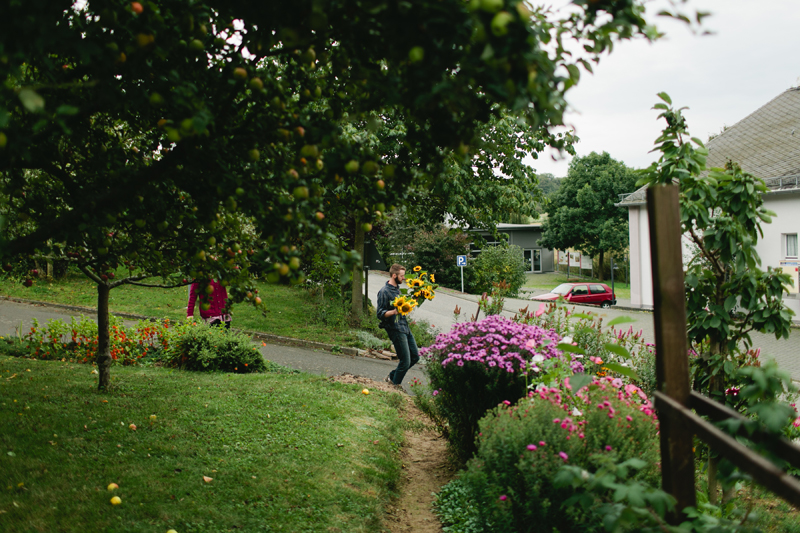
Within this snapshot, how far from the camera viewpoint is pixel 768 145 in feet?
67.1

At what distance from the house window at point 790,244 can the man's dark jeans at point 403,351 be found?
1601 cm

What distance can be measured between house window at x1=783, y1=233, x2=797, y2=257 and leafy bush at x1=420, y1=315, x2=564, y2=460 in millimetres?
17172

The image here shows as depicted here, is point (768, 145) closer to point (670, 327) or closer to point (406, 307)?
point (406, 307)

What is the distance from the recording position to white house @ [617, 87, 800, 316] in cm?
1722

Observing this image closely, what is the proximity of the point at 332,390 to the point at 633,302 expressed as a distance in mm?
19049

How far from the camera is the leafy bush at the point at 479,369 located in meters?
4.35

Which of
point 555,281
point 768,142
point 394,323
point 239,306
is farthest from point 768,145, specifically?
point 555,281

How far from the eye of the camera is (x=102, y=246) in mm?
3322

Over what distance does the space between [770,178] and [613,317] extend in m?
9.84

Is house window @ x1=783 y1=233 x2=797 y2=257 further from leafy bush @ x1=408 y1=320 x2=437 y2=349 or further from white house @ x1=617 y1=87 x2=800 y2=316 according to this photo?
leafy bush @ x1=408 y1=320 x2=437 y2=349

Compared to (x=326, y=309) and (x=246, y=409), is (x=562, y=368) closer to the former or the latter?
(x=246, y=409)

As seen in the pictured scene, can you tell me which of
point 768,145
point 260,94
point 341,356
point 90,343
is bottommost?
point 341,356

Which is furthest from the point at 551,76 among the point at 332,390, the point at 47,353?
the point at 47,353

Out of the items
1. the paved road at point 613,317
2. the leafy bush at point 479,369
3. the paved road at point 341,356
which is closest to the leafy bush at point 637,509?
the leafy bush at point 479,369
